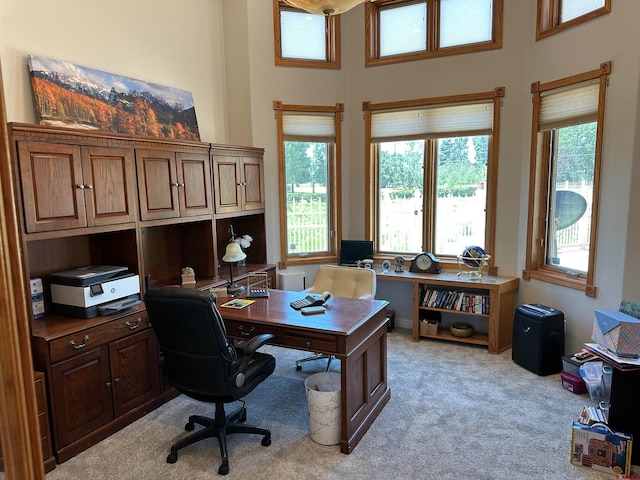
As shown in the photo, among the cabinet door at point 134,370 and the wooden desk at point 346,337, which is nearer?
the wooden desk at point 346,337

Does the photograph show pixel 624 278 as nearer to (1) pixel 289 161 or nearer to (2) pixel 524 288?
(2) pixel 524 288

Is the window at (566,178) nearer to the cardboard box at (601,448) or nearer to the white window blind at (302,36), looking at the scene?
the cardboard box at (601,448)

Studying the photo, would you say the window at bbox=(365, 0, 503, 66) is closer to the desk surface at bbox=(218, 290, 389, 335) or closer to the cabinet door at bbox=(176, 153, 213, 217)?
the cabinet door at bbox=(176, 153, 213, 217)

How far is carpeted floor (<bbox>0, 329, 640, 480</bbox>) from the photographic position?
250cm

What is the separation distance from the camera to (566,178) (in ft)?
13.2

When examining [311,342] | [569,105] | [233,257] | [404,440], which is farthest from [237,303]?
[569,105]

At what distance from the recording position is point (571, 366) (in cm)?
349

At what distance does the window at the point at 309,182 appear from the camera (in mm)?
4898

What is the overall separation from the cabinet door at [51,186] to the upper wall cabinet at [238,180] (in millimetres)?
1353

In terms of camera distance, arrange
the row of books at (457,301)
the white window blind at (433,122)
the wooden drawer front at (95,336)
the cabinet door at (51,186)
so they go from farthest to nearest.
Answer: the white window blind at (433,122) < the row of books at (457,301) < the wooden drawer front at (95,336) < the cabinet door at (51,186)

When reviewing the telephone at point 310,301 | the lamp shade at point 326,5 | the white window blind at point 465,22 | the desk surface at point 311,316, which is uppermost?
the white window blind at point 465,22

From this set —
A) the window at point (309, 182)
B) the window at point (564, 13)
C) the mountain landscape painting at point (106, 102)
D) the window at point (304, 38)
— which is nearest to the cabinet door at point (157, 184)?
the mountain landscape painting at point (106, 102)

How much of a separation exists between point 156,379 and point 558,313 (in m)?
3.47

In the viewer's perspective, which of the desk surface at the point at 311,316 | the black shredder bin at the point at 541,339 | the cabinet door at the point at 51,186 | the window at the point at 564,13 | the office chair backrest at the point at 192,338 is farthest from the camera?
the black shredder bin at the point at 541,339
